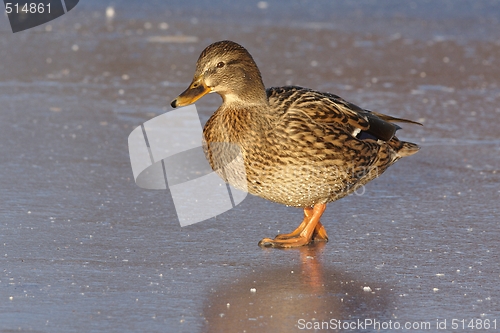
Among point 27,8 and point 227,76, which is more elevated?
point 227,76

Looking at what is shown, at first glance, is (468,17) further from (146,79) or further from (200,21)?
(146,79)

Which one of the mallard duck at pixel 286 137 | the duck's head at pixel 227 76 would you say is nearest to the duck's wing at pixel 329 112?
the mallard duck at pixel 286 137

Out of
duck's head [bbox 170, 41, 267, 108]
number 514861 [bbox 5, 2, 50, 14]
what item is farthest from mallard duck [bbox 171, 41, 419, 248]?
number 514861 [bbox 5, 2, 50, 14]

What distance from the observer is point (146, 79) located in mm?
7633

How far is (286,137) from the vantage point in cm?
404

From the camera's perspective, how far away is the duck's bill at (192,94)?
409 centimetres

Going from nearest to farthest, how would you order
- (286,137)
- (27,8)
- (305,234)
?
(286,137) < (305,234) < (27,8)

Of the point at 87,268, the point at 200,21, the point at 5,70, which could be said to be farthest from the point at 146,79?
the point at 87,268

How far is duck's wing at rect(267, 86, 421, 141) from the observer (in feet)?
13.8

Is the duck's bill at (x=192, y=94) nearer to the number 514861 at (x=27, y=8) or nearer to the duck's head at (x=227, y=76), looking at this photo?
the duck's head at (x=227, y=76)

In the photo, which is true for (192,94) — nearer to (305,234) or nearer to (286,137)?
(286,137)

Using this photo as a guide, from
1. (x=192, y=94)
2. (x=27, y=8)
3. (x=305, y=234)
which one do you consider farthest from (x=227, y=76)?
(x=27, y=8)

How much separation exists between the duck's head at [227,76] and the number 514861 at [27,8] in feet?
21.0

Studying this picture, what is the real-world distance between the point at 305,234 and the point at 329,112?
24.1 inches
